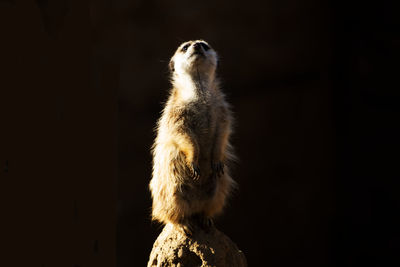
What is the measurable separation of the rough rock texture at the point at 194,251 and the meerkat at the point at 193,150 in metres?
0.05

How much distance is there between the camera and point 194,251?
2.31 metres

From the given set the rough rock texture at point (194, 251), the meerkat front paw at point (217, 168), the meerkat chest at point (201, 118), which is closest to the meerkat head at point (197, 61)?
the meerkat chest at point (201, 118)

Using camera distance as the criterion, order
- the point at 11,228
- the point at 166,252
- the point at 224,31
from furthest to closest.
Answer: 1. the point at 224,31
2. the point at 166,252
3. the point at 11,228

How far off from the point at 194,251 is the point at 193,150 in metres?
0.39

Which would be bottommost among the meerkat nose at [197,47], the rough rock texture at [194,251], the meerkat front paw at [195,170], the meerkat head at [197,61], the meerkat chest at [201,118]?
the rough rock texture at [194,251]

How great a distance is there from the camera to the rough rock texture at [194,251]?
90.7 inches

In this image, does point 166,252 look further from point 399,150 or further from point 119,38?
point 399,150

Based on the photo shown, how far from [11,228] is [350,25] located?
3.62 m

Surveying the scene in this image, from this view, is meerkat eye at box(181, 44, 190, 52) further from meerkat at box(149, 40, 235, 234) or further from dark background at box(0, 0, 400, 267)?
dark background at box(0, 0, 400, 267)

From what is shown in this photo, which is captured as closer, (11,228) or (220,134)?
(11,228)

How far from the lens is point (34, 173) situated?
1.91 metres

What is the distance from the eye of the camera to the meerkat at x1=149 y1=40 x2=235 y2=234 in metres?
2.39

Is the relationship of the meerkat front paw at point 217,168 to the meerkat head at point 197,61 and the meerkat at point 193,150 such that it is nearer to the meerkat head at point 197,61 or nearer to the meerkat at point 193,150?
the meerkat at point 193,150

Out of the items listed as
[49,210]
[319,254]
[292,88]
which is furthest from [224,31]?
[49,210]
